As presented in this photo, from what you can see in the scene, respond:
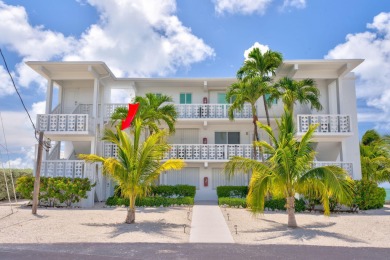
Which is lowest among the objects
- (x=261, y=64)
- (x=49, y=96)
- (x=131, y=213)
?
(x=131, y=213)

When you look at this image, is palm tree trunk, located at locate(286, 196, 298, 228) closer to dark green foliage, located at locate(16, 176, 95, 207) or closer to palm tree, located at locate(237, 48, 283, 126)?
palm tree, located at locate(237, 48, 283, 126)

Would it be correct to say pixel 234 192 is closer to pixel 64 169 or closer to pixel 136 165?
pixel 136 165

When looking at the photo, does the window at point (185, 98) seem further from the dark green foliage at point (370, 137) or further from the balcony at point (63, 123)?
the dark green foliage at point (370, 137)

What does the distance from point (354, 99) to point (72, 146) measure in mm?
18346

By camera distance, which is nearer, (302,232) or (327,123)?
(302,232)

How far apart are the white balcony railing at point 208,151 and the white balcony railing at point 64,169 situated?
3.01 meters

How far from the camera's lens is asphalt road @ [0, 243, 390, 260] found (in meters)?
8.25

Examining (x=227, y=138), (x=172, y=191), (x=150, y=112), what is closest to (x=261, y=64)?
(x=150, y=112)

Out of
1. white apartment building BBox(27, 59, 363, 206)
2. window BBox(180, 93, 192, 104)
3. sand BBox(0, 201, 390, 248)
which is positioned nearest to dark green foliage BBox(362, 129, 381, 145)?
white apartment building BBox(27, 59, 363, 206)

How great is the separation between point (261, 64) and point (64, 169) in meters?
12.4

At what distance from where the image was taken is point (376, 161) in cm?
2258

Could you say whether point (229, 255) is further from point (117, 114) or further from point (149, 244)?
point (117, 114)

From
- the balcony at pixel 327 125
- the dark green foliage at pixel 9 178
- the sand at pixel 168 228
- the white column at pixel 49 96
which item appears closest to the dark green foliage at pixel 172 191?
the sand at pixel 168 228

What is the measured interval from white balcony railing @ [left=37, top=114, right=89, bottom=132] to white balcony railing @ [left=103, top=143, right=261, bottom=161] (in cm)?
282
